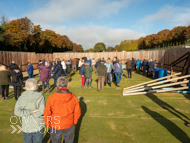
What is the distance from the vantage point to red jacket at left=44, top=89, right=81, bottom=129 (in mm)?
2268

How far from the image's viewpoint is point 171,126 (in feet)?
13.0

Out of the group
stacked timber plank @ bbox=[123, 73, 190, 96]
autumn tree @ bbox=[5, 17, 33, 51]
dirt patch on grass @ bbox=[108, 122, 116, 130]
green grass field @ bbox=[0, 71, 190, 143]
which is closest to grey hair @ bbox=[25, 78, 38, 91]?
green grass field @ bbox=[0, 71, 190, 143]

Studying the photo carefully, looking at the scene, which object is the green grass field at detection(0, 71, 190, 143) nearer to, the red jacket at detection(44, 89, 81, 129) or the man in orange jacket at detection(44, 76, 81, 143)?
the man in orange jacket at detection(44, 76, 81, 143)

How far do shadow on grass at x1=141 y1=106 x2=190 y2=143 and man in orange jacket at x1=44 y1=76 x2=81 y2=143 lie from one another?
2801 millimetres

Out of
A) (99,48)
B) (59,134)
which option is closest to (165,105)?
(59,134)

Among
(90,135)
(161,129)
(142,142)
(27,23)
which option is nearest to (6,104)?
(90,135)

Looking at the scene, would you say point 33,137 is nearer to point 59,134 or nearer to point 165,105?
point 59,134

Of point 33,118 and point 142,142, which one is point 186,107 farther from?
point 33,118

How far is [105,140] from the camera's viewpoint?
337 centimetres

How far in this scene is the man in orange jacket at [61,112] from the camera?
7.45 ft

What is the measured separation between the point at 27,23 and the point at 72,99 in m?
34.2

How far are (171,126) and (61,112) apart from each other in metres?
3.38

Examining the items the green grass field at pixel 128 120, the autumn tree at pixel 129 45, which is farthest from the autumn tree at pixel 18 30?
the autumn tree at pixel 129 45

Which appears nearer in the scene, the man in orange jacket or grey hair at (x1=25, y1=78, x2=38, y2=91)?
the man in orange jacket
